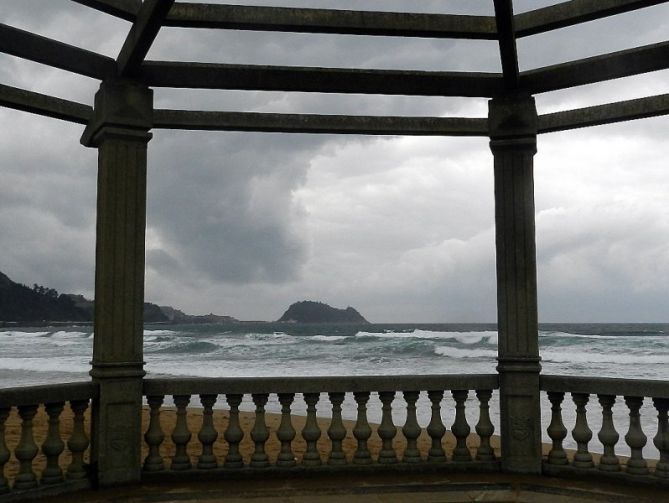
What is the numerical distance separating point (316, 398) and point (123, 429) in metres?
1.61

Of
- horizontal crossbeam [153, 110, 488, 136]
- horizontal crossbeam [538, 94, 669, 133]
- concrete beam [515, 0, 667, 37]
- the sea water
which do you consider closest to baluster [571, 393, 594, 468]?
horizontal crossbeam [538, 94, 669, 133]

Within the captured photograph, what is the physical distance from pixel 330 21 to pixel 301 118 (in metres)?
1.04

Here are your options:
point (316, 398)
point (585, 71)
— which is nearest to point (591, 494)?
point (316, 398)

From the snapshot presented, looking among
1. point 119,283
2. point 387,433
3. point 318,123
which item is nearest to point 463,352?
point 387,433

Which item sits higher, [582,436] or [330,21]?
[330,21]

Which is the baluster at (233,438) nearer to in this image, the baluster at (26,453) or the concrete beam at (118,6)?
the baluster at (26,453)

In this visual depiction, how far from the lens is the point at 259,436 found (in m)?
5.56

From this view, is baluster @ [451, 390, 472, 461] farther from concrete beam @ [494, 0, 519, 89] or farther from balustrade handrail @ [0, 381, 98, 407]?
balustrade handrail @ [0, 381, 98, 407]

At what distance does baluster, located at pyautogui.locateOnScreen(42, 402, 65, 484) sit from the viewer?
497cm

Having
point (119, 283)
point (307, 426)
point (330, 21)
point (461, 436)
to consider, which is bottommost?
point (461, 436)

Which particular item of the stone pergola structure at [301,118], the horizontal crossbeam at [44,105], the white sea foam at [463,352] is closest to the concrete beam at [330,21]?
the stone pergola structure at [301,118]

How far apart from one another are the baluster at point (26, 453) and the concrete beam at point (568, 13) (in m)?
4.79

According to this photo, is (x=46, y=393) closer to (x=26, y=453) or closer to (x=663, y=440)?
(x=26, y=453)

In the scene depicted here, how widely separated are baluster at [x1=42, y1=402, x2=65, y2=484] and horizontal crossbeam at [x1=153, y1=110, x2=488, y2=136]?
8.02ft
